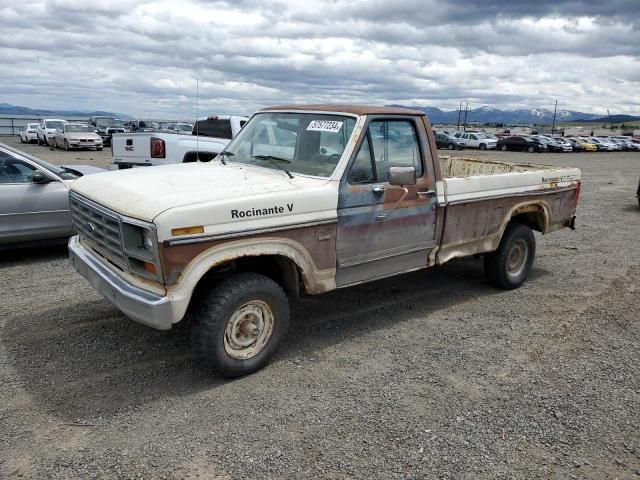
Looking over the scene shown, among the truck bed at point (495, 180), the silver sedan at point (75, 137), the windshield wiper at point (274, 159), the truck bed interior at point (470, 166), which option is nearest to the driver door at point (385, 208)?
the truck bed at point (495, 180)

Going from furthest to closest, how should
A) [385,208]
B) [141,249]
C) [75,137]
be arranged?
[75,137]
[385,208]
[141,249]

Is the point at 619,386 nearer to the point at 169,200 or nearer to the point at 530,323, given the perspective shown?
the point at 530,323

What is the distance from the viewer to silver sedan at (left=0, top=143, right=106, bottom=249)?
6.69m

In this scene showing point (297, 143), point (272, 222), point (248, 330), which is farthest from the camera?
point (297, 143)

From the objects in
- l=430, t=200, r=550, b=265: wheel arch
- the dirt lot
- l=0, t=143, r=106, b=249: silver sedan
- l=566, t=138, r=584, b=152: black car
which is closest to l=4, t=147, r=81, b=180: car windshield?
l=0, t=143, r=106, b=249: silver sedan

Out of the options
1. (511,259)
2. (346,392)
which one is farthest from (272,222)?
(511,259)

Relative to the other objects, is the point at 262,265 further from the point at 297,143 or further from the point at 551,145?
the point at 551,145

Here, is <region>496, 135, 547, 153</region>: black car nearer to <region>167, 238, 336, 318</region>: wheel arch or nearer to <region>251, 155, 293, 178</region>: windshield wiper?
<region>251, 155, 293, 178</region>: windshield wiper

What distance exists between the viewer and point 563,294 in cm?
624

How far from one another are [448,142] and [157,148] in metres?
37.0

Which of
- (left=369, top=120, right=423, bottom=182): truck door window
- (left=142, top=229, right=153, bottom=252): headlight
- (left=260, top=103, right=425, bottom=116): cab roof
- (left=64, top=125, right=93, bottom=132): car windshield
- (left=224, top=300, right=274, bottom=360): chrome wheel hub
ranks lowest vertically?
(left=64, top=125, right=93, bottom=132): car windshield

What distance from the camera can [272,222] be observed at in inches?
154

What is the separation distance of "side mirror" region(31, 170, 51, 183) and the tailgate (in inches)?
151

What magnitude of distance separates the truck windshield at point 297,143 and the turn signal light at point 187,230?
1.27 m
